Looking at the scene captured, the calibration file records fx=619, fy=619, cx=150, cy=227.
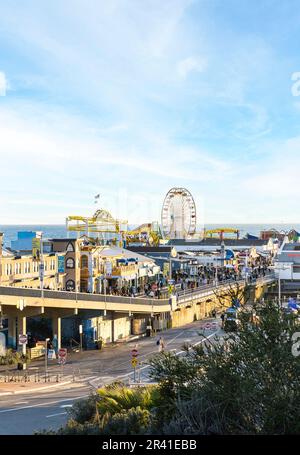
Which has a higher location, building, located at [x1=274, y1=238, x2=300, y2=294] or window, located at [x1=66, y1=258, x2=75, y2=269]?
window, located at [x1=66, y1=258, x2=75, y2=269]

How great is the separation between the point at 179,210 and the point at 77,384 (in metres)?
87.6

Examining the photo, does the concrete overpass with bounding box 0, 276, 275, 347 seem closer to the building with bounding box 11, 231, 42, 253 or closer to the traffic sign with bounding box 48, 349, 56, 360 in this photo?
the traffic sign with bounding box 48, 349, 56, 360

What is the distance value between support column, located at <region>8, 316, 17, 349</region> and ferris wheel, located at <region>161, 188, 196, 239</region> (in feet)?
246

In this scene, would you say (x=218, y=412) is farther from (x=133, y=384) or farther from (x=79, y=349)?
(x=79, y=349)

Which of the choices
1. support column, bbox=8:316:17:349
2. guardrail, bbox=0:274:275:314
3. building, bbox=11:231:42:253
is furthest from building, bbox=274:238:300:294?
support column, bbox=8:316:17:349

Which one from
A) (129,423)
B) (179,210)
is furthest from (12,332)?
(179,210)

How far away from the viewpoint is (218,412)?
539 inches

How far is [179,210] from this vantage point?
12075 cm

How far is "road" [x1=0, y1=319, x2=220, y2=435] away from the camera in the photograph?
967 inches

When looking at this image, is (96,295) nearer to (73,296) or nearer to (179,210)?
(73,296)

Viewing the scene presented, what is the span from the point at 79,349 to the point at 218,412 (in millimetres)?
34741

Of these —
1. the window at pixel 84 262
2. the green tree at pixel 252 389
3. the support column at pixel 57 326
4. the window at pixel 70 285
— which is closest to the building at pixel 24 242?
the window at pixel 84 262

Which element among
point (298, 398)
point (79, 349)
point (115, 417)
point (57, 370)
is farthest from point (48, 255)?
point (298, 398)

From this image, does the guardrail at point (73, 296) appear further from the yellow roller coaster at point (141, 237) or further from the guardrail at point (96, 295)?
the yellow roller coaster at point (141, 237)
